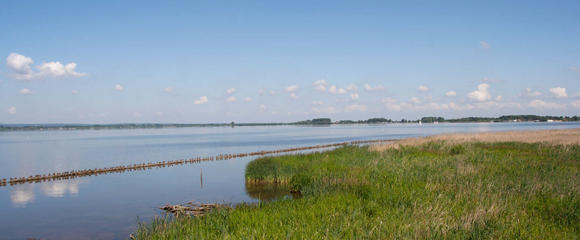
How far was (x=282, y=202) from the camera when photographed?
1504 centimetres

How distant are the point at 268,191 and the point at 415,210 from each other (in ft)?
45.0

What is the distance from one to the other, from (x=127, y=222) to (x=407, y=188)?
13492 mm

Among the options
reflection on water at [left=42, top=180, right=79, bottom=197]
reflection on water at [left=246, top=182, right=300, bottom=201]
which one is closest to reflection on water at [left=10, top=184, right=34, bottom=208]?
reflection on water at [left=42, top=180, right=79, bottom=197]

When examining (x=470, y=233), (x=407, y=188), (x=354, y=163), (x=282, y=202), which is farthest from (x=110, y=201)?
(x=470, y=233)

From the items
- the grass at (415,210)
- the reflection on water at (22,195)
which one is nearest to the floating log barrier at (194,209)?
the grass at (415,210)

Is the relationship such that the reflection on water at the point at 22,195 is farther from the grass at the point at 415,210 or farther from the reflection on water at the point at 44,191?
the grass at the point at 415,210

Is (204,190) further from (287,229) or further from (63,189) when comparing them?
(287,229)

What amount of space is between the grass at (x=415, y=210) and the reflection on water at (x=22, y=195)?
1434cm

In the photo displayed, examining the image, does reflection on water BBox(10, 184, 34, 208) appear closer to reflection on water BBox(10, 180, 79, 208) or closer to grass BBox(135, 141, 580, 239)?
reflection on water BBox(10, 180, 79, 208)

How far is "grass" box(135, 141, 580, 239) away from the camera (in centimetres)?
1045

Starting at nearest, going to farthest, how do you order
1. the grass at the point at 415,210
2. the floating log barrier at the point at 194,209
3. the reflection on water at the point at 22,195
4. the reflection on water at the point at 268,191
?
the grass at the point at 415,210, the floating log barrier at the point at 194,209, the reflection on water at the point at 268,191, the reflection on water at the point at 22,195

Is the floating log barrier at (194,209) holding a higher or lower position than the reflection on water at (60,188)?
higher

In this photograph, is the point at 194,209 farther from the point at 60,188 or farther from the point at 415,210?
the point at 60,188

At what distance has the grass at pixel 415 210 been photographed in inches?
412
